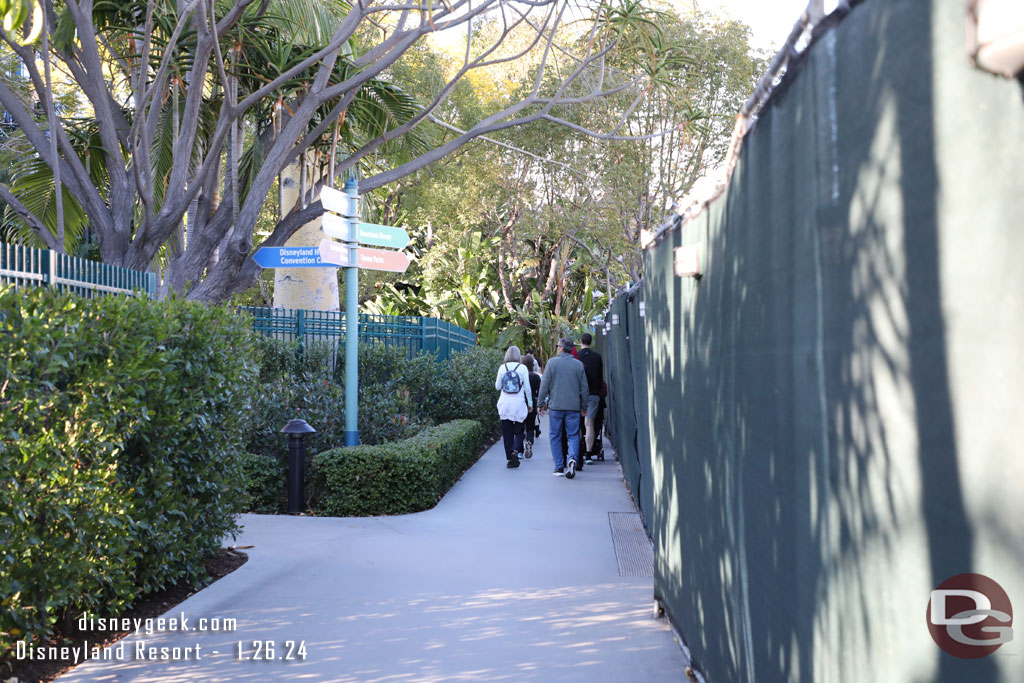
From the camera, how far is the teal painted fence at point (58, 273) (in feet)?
19.8

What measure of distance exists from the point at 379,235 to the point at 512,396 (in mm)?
3879

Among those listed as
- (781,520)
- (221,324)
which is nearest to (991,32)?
(781,520)

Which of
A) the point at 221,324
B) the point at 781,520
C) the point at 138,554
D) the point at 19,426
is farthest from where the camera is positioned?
the point at 221,324

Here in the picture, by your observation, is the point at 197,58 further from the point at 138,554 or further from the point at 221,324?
the point at 138,554

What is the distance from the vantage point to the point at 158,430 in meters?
5.76

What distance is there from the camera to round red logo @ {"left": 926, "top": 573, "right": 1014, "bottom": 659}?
1.65 m

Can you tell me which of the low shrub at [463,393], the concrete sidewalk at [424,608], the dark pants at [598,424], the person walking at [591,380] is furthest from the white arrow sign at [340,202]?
the dark pants at [598,424]

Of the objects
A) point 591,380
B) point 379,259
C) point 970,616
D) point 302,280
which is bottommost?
point 970,616

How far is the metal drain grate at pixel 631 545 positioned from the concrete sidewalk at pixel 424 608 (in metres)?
0.09

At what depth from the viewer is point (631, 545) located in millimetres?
8234

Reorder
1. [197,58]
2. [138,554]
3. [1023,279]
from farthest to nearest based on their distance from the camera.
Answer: [197,58] < [138,554] < [1023,279]

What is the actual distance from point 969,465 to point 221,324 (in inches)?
233

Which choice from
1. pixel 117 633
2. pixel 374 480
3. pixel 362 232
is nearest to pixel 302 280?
pixel 362 232

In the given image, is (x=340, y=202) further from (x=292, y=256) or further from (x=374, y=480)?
(x=374, y=480)
